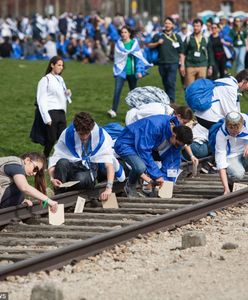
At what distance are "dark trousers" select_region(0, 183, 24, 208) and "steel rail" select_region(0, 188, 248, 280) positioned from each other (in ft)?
5.17

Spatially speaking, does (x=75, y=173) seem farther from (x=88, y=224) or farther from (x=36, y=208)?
(x=88, y=224)

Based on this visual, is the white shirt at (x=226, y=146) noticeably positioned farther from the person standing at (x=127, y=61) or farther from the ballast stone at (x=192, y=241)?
the person standing at (x=127, y=61)

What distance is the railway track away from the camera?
979 cm

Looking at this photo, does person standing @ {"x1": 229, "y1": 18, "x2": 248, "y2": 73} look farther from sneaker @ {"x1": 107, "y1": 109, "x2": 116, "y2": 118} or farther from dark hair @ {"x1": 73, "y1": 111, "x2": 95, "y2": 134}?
dark hair @ {"x1": 73, "y1": 111, "x2": 95, "y2": 134}

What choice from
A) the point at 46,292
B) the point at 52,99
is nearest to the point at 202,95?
the point at 52,99

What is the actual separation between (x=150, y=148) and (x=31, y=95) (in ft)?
46.9

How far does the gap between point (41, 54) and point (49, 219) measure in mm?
36894

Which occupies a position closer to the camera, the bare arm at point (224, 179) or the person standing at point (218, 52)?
the bare arm at point (224, 179)

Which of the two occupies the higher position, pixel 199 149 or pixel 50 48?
pixel 199 149

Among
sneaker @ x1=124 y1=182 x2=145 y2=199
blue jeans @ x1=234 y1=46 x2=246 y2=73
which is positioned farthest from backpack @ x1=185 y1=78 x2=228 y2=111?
blue jeans @ x1=234 y1=46 x2=246 y2=73

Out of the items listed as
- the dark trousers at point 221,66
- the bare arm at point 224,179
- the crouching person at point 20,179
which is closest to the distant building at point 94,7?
the dark trousers at point 221,66

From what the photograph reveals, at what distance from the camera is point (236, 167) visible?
45.9 feet

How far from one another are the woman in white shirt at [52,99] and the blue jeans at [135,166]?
9.96ft

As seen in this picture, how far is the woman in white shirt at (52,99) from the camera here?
16.5 m
